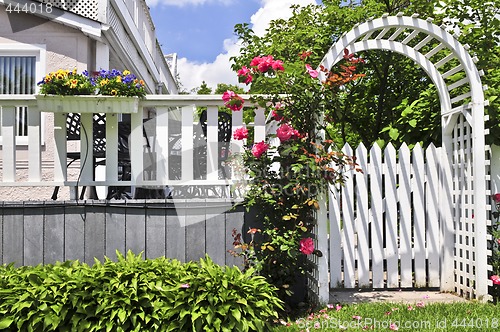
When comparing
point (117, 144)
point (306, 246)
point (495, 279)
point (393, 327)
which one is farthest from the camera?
point (495, 279)

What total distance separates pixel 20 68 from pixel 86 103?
3.96m

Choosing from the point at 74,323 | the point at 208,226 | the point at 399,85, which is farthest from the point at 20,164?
the point at 399,85

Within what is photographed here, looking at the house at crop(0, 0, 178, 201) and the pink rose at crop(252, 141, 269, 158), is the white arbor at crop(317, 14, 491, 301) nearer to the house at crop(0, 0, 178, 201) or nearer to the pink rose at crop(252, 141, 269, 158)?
the pink rose at crop(252, 141, 269, 158)

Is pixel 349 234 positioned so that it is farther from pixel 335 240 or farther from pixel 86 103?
pixel 86 103

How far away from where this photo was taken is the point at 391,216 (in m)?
4.91

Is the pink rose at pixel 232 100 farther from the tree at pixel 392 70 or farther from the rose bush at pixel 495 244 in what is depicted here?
the rose bush at pixel 495 244

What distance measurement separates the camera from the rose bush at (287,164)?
13.3 ft

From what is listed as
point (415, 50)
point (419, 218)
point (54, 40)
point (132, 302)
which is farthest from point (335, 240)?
point (54, 40)

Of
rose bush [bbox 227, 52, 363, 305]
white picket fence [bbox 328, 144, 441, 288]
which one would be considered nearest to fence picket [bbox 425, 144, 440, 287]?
white picket fence [bbox 328, 144, 441, 288]

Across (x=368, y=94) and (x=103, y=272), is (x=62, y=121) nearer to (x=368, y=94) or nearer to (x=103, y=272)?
(x=103, y=272)

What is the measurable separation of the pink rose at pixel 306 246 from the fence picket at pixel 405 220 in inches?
53.0

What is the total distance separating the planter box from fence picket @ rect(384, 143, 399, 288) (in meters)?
2.37

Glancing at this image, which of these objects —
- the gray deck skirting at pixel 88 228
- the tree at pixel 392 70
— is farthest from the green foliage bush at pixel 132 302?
the tree at pixel 392 70

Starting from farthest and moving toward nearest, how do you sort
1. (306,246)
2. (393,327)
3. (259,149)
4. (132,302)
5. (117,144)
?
(117,144) < (259,149) < (306,246) < (393,327) < (132,302)
